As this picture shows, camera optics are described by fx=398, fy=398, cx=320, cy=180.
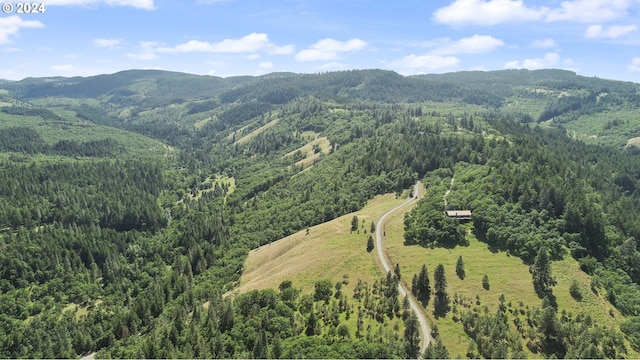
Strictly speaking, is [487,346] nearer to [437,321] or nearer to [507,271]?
[437,321]

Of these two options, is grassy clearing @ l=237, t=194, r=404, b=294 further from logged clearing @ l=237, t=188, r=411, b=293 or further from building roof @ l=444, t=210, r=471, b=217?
building roof @ l=444, t=210, r=471, b=217

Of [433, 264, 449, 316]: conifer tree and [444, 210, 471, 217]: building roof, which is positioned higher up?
[444, 210, 471, 217]: building roof

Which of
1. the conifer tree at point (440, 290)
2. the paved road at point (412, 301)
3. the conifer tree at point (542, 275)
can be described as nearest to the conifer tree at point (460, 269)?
the conifer tree at point (440, 290)

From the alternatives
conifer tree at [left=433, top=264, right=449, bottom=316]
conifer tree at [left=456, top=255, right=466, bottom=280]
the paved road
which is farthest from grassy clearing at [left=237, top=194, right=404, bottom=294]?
conifer tree at [left=456, top=255, right=466, bottom=280]

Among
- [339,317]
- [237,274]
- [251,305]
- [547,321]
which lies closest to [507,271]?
[547,321]

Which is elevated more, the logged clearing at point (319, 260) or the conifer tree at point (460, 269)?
the conifer tree at point (460, 269)

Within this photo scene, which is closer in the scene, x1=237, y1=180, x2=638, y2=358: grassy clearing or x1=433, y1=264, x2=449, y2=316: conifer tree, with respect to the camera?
x1=237, y1=180, x2=638, y2=358: grassy clearing

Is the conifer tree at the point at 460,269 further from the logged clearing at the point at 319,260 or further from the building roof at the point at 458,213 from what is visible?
the building roof at the point at 458,213

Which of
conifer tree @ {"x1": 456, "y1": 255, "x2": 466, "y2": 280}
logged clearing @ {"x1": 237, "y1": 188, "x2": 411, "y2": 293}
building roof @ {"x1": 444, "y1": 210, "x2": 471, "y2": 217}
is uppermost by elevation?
building roof @ {"x1": 444, "y1": 210, "x2": 471, "y2": 217}
